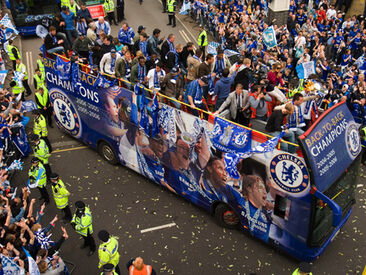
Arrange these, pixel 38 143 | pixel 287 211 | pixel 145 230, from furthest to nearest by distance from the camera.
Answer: pixel 38 143 < pixel 145 230 < pixel 287 211

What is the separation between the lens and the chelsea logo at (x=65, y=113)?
41.3ft

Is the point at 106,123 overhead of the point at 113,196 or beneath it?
overhead

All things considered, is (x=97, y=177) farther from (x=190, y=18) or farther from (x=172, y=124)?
(x=190, y=18)

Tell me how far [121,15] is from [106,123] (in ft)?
44.5

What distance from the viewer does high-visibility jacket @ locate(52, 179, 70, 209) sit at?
31.7 ft

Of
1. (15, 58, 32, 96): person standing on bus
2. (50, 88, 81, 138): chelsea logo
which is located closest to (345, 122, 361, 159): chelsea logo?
(50, 88, 81, 138): chelsea logo

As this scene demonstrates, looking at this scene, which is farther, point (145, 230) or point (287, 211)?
point (145, 230)

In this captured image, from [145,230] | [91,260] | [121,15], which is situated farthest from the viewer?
[121,15]

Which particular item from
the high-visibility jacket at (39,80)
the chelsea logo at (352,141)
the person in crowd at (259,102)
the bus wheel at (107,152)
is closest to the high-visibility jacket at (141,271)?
the person in crowd at (259,102)

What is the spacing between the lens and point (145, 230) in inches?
405

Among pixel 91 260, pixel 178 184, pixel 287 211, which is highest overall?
pixel 287 211

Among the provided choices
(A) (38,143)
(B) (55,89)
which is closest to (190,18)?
(B) (55,89)

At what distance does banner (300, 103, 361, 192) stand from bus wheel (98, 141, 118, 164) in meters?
6.55

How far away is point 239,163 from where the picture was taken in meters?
8.55
